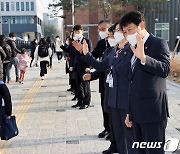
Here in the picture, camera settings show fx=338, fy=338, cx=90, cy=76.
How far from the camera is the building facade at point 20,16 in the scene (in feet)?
256

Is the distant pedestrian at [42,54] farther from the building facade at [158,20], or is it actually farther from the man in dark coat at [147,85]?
the building facade at [158,20]

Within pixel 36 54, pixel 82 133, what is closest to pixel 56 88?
pixel 36 54

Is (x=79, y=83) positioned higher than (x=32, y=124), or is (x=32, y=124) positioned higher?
(x=79, y=83)

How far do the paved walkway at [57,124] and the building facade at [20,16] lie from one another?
70.8 metres

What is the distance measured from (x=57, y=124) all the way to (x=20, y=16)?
76145 mm

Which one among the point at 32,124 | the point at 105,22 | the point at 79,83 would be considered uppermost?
the point at 105,22

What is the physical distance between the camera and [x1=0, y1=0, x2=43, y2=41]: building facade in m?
78.1

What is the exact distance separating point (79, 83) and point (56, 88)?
10.8 ft

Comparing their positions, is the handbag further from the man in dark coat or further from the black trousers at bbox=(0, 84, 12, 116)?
the man in dark coat

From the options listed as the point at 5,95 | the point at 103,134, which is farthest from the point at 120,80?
the point at 103,134

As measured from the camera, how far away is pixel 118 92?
3.60 metres

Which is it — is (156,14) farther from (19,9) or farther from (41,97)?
(19,9)

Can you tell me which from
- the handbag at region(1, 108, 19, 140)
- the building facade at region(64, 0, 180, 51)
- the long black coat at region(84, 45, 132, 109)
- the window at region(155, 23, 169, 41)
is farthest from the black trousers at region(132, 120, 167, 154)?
the window at region(155, 23, 169, 41)

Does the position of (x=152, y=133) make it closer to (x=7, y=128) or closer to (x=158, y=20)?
(x=7, y=128)
